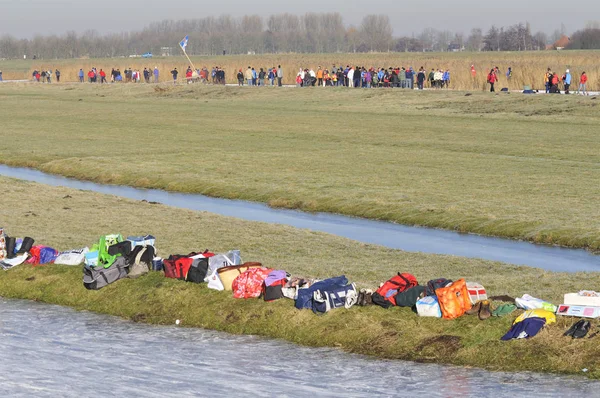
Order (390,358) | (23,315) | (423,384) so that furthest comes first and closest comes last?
(23,315), (390,358), (423,384)

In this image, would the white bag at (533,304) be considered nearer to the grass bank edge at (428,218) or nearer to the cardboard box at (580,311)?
the cardboard box at (580,311)

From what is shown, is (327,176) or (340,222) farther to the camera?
(327,176)

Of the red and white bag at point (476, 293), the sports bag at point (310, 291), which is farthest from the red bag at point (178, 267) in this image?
the red and white bag at point (476, 293)

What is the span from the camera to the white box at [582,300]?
17.5 meters

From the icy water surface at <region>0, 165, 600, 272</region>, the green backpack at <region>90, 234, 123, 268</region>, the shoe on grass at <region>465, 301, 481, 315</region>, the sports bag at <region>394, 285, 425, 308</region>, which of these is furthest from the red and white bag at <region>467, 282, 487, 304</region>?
the green backpack at <region>90, 234, 123, 268</region>

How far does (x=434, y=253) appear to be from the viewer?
26.9 metres

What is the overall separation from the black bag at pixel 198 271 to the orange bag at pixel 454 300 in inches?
211

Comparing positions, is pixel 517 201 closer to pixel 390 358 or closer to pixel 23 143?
pixel 390 358

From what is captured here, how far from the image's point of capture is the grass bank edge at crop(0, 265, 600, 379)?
17.2 m

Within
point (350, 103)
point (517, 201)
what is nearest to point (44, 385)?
point (517, 201)

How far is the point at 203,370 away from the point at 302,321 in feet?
8.90

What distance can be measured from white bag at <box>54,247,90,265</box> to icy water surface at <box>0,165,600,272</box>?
28.7 feet

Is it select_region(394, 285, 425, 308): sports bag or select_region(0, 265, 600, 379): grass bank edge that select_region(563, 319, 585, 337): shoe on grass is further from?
select_region(394, 285, 425, 308): sports bag

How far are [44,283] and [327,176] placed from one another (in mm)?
20640
